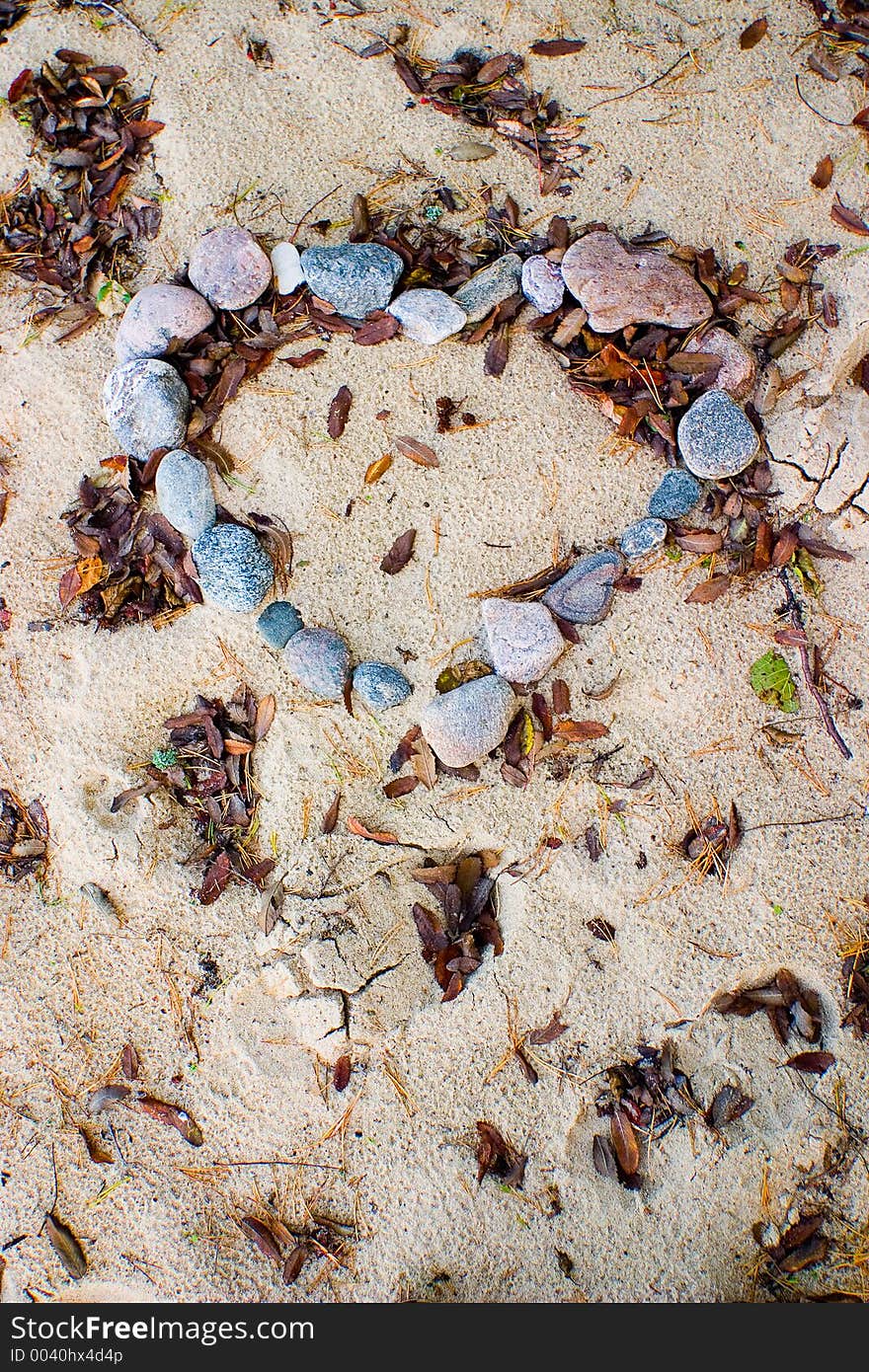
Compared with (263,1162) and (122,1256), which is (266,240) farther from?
(122,1256)

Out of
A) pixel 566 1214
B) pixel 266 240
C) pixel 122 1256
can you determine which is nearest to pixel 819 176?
pixel 266 240

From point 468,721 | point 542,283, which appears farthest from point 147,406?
point 468,721

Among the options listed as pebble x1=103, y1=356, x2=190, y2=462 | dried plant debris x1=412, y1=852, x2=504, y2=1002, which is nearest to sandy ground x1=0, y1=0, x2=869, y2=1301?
dried plant debris x1=412, y1=852, x2=504, y2=1002

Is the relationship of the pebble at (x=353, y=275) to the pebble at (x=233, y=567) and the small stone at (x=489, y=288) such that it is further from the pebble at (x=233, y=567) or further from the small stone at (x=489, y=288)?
the pebble at (x=233, y=567)

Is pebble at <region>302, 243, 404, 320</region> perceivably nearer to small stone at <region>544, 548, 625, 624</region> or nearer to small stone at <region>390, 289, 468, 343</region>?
small stone at <region>390, 289, 468, 343</region>

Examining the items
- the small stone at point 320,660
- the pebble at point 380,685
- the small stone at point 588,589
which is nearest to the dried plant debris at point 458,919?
the pebble at point 380,685
